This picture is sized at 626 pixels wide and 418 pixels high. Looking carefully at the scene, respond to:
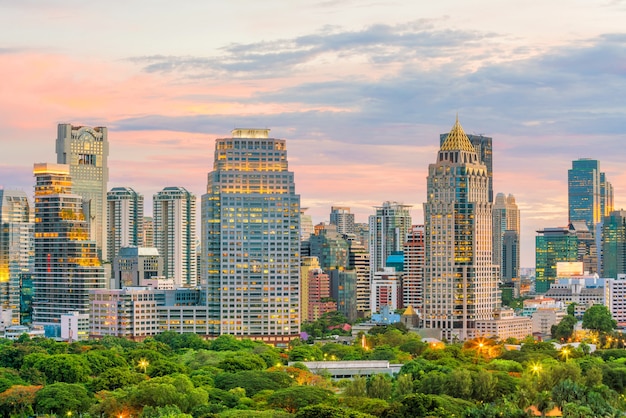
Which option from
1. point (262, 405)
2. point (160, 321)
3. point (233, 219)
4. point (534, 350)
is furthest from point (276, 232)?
point (262, 405)

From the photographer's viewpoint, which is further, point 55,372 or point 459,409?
point 55,372

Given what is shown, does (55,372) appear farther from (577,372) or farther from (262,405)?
(577,372)

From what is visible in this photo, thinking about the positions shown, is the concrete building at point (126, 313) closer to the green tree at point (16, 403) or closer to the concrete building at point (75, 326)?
the concrete building at point (75, 326)

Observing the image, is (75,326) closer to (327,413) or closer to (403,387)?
(403,387)

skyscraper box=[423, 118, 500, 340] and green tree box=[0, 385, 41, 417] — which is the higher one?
skyscraper box=[423, 118, 500, 340]

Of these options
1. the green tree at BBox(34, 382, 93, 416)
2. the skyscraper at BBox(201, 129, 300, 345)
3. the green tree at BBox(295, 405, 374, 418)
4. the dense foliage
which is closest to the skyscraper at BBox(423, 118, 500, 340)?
the skyscraper at BBox(201, 129, 300, 345)

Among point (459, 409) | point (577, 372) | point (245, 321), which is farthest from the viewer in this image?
point (245, 321)

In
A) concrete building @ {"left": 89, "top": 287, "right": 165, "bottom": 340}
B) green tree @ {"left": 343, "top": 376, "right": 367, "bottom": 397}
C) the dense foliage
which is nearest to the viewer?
the dense foliage

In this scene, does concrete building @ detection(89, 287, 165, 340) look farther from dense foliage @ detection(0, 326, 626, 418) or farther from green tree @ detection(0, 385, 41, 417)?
green tree @ detection(0, 385, 41, 417)
